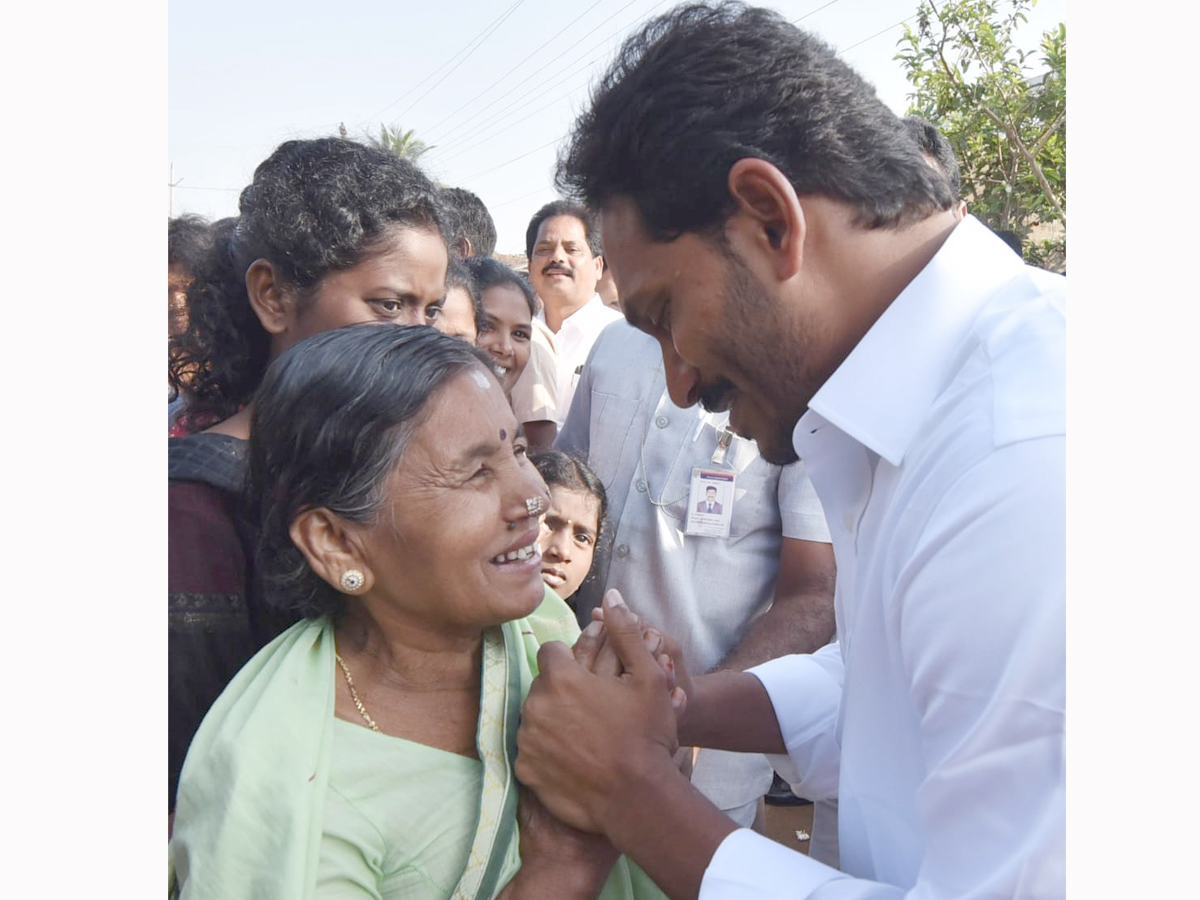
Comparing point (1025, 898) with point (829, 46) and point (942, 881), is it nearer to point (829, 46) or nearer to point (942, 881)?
point (942, 881)

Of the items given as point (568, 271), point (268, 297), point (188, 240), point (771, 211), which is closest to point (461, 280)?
point (188, 240)

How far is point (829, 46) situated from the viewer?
1848 mm

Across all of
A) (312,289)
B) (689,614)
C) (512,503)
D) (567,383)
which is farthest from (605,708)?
(567,383)

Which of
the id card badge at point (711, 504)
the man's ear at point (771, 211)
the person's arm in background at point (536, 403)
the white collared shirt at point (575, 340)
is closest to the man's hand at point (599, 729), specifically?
the man's ear at point (771, 211)

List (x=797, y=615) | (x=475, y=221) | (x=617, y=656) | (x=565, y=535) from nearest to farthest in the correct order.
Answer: (x=617, y=656)
(x=797, y=615)
(x=565, y=535)
(x=475, y=221)

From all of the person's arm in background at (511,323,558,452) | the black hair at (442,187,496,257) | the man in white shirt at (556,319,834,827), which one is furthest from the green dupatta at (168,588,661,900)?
the black hair at (442,187,496,257)

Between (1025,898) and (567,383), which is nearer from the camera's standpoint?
(1025,898)

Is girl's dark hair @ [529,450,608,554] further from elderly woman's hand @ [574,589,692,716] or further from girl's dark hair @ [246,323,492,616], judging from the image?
girl's dark hair @ [246,323,492,616]

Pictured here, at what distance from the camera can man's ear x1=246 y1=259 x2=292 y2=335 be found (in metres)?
2.23

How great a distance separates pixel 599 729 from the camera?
1688 millimetres

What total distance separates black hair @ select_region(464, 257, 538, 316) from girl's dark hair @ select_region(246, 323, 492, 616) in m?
2.19

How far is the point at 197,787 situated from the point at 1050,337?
149cm

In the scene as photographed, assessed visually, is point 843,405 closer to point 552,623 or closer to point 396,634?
point 552,623

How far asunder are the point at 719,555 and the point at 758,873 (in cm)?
160
